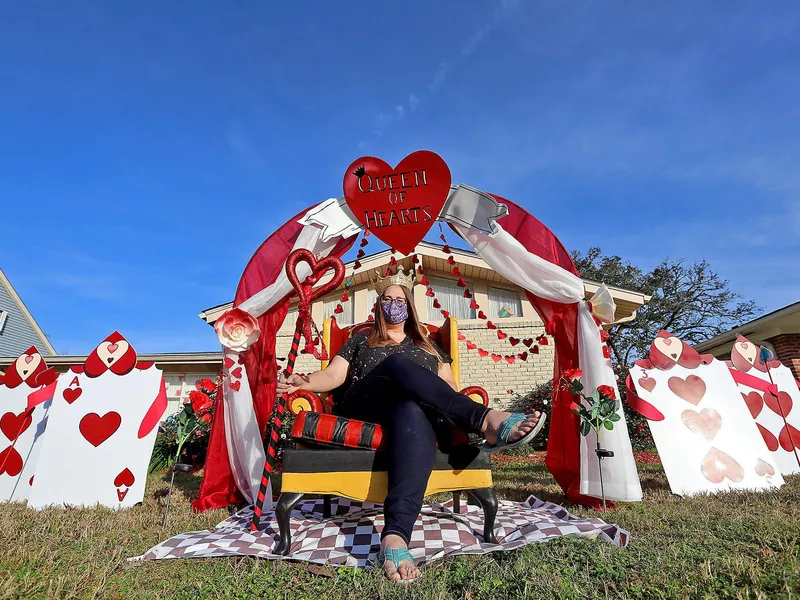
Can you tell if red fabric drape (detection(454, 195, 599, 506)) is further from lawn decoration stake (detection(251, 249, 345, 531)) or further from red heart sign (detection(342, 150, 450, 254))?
lawn decoration stake (detection(251, 249, 345, 531))

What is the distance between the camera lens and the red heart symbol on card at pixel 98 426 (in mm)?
3516

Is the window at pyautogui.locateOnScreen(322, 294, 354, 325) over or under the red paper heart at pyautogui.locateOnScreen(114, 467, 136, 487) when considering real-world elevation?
over

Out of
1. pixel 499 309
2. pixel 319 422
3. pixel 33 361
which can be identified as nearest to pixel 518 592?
pixel 319 422

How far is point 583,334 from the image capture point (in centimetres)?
344

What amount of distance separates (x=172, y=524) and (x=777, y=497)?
413 centimetres

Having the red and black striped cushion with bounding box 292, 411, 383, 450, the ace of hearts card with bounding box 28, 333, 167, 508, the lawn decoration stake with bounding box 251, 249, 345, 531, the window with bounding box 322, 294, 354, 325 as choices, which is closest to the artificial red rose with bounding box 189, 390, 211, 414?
the lawn decoration stake with bounding box 251, 249, 345, 531

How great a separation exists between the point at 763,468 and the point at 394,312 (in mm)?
3272

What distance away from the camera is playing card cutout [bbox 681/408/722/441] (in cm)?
360

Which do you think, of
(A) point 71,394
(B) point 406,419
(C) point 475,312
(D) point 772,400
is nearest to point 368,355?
(B) point 406,419

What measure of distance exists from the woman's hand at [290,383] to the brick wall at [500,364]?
682cm

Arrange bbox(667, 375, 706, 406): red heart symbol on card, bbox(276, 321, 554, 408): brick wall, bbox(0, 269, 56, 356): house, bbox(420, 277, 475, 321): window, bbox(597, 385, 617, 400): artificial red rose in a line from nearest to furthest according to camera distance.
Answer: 1. bbox(597, 385, 617, 400): artificial red rose
2. bbox(667, 375, 706, 406): red heart symbol on card
3. bbox(276, 321, 554, 408): brick wall
4. bbox(420, 277, 475, 321): window
5. bbox(0, 269, 56, 356): house

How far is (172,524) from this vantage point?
2.87 m

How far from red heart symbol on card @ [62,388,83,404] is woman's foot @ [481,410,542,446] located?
3.47 metres

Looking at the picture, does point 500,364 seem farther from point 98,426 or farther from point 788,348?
point 98,426
